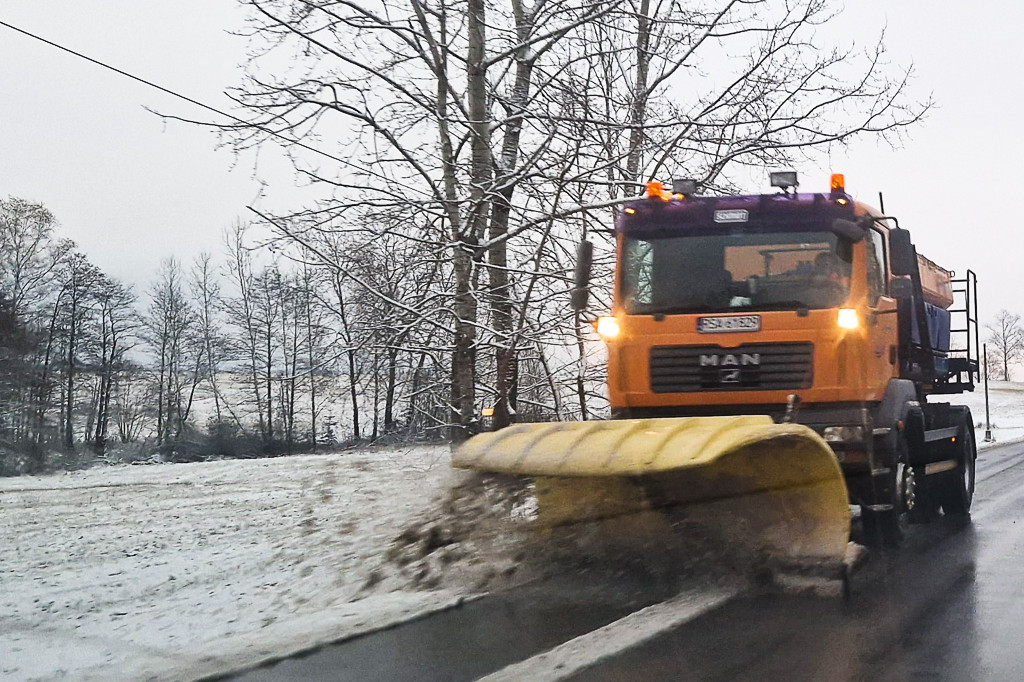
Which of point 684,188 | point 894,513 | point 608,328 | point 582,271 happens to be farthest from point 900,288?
point 582,271

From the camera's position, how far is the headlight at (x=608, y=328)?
7.65 metres

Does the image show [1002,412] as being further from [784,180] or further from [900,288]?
[784,180]

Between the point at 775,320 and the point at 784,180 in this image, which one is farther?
the point at 784,180

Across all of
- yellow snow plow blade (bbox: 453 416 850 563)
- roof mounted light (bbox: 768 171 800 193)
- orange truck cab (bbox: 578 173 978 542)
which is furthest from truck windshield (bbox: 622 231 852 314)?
yellow snow plow blade (bbox: 453 416 850 563)

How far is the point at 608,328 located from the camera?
770 centimetres

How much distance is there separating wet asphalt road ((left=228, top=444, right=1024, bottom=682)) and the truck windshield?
6.82 feet

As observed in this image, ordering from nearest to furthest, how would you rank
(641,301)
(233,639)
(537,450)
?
(233,639) < (537,450) < (641,301)

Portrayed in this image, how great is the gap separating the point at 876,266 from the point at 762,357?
4.58 feet

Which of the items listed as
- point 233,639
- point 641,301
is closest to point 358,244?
point 641,301

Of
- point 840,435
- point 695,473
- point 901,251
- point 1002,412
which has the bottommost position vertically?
point 1002,412

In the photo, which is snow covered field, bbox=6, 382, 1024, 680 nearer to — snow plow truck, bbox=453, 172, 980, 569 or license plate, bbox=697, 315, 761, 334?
snow plow truck, bbox=453, 172, 980, 569

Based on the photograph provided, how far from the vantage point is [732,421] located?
5.66m

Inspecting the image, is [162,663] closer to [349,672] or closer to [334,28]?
[349,672]

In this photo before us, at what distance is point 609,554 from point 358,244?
660 centimetres
